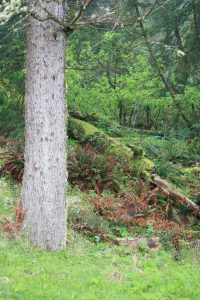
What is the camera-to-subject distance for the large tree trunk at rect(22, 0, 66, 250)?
8297 millimetres

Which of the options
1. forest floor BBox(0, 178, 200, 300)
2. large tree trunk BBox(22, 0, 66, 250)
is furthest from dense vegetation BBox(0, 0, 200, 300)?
large tree trunk BBox(22, 0, 66, 250)

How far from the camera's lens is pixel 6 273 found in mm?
6547

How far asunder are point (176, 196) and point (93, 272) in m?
5.20

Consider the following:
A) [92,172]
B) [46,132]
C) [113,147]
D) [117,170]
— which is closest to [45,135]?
[46,132]

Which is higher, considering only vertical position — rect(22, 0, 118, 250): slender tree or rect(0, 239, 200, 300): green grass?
rect(22, 0, 118, 250): slender tree

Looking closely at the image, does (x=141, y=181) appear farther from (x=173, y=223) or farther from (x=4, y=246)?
Result: (x=4, y=246)

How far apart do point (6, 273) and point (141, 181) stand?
19.7 ft

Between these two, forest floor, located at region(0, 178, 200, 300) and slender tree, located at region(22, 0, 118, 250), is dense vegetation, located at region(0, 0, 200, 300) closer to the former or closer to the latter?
forest floor, located at region(0, 178, 200, 300)

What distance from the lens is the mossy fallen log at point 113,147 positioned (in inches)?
513

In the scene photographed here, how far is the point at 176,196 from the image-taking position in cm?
1187

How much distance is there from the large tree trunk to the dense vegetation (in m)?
0.31

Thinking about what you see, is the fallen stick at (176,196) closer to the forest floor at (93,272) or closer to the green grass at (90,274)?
the forest floor at (93,272)

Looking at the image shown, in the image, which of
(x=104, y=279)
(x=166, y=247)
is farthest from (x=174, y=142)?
(x=104, y=279)

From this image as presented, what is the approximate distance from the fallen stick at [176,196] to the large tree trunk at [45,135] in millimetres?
4243
